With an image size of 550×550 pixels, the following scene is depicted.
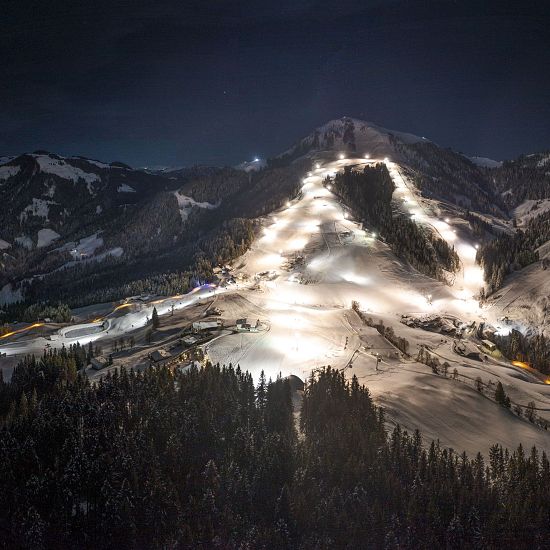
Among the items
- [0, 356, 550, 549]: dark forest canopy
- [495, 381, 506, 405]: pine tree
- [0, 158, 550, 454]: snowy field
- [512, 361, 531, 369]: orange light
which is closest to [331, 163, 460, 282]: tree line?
[0, 158, 550, 454]: snowy field

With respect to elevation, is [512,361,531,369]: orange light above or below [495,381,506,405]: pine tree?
below

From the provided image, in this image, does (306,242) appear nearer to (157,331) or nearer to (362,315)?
(362,315)

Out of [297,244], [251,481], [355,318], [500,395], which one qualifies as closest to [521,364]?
[500,395]

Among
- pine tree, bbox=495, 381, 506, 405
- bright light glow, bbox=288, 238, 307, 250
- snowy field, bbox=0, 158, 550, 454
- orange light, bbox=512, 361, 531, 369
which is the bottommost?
orange light, bbox=512, 361, 531, 369

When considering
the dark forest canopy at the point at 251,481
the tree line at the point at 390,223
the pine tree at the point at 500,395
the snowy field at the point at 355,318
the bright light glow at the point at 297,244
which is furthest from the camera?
the bright light glow at the point at 297,244

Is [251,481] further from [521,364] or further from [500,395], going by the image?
[521,364]

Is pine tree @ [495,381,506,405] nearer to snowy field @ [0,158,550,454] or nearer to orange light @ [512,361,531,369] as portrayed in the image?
snowy field @ [0,158,550,454]

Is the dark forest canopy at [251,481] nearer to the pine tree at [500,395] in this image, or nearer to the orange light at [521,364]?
the pine tree at [500,395]

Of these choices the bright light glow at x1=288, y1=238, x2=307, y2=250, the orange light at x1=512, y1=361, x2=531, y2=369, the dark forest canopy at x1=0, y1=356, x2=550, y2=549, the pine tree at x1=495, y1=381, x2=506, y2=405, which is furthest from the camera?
the bright light glow at x1=288, y1=238, x2=307, y2=250

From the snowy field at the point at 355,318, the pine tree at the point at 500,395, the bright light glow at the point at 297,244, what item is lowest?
the pine tree at the point at 500,395

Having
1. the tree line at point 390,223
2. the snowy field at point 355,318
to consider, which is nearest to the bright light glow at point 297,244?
the snowy field at point 355,318
